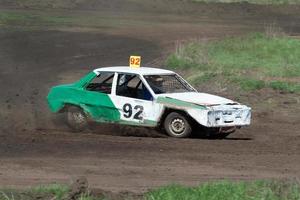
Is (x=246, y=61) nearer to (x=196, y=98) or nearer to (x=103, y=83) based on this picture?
(x=103, y=83)

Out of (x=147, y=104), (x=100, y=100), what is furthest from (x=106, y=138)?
(x=100, y=100)

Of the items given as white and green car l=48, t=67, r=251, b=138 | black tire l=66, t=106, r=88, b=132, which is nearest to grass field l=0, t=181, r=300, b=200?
white and green car l=48, t=67, r=251, b=138

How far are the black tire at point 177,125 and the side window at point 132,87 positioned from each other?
2.18ft

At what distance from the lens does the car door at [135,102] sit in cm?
1480

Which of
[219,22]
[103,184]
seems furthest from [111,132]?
[219,22]

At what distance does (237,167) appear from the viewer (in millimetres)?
11031

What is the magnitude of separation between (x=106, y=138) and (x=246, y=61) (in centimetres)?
1188

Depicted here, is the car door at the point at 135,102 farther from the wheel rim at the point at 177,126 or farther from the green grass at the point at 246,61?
the green grass at the point at 246,61

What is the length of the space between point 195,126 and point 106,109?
1919 mm

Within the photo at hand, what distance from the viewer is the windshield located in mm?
15125

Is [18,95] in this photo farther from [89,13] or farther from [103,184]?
[89,13]

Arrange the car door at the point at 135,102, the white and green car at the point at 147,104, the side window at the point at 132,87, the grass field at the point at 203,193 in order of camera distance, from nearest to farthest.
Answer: the grass field at the point at 203,193 → the white and green car at the point at 147,104 → the car door at the point at 135,102 → the side window at the point at 132,87

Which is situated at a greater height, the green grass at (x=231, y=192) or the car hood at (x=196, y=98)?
the car hood at (x=196, y=98)

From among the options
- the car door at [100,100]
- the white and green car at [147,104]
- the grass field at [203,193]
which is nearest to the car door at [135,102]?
the white and green car at [147,104]
